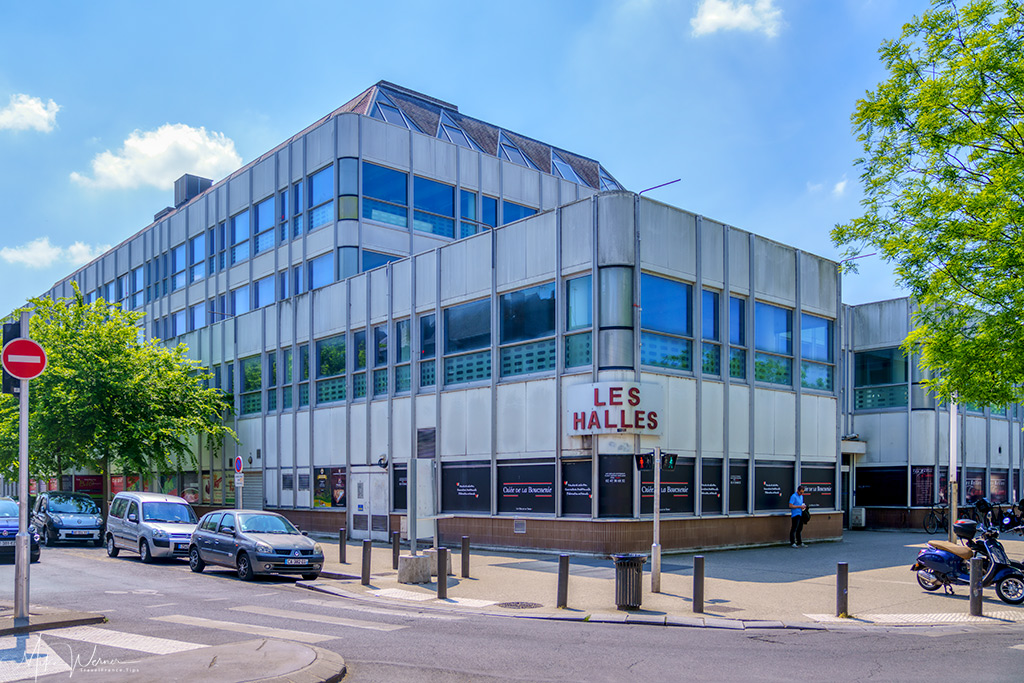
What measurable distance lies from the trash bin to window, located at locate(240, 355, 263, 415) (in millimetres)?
23004

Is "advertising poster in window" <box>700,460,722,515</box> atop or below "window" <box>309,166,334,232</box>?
below

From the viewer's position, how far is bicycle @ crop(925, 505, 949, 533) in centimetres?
2980

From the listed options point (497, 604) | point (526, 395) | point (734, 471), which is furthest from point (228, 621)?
point (734, 471)

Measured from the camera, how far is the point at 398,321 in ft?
87.2

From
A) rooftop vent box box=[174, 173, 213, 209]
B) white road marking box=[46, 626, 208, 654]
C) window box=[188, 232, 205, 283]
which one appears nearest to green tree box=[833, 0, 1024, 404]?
white road marking box=[46, 626, 208, 654]

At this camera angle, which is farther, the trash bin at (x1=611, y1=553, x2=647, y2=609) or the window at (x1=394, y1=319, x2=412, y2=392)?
the window at (x1=394, y1=319, x2=412, y2=392)

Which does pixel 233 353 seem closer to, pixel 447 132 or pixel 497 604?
pixel 447 132

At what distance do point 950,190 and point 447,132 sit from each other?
2357 cm

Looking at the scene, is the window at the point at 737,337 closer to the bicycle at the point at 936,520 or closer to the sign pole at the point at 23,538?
the bicycle at the point at 936,520

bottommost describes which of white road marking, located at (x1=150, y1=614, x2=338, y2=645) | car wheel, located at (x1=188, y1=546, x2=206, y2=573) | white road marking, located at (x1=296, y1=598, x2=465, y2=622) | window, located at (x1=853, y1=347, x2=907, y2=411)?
car wheel, located at (x1=188, y1=546, x2=206, y2=573)

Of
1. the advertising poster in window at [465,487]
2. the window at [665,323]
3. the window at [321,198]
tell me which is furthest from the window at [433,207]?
the window at [665,323]

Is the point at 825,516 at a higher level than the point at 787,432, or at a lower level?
lower

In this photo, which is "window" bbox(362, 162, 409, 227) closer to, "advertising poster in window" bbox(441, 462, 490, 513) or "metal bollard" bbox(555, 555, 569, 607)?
"advertising poster in window" bbox(441, 462, 490, 513)

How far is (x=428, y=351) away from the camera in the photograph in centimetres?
2523
